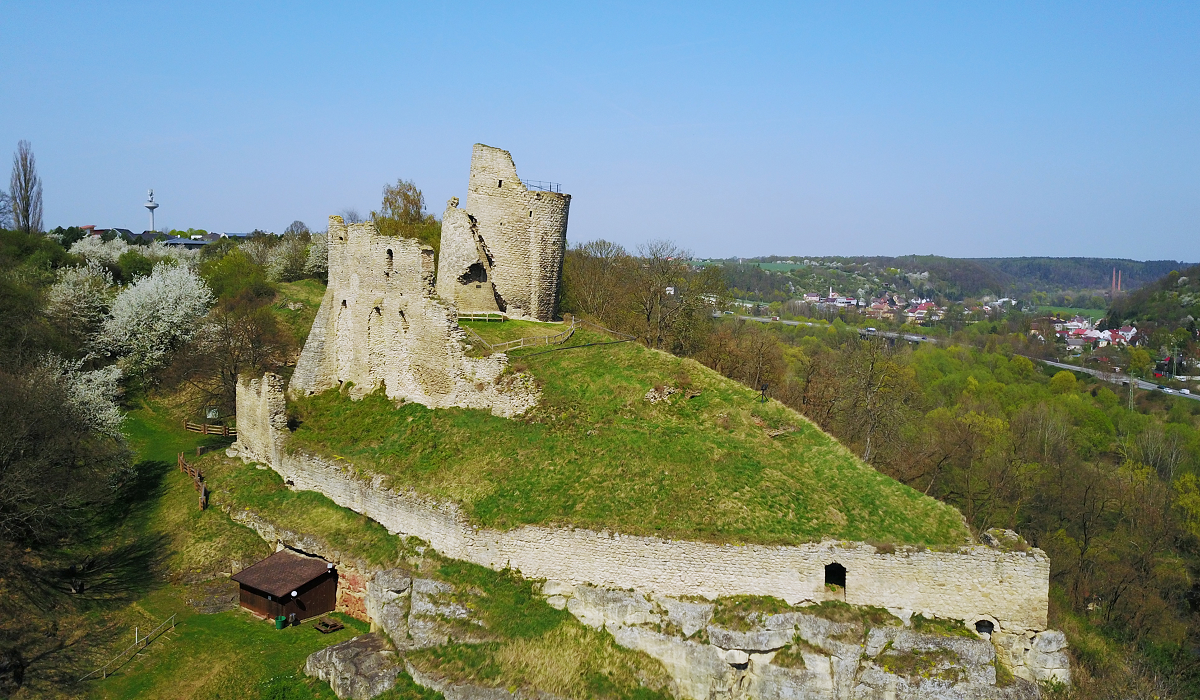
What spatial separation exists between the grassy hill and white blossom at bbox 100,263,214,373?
21.1 meters

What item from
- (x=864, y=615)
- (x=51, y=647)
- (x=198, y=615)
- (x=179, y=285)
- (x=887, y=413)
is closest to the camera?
(x=864, y=615)

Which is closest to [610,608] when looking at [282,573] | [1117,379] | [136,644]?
[282,573]

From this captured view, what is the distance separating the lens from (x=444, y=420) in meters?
22.9

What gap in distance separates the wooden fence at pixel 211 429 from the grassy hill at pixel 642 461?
784 centimetres

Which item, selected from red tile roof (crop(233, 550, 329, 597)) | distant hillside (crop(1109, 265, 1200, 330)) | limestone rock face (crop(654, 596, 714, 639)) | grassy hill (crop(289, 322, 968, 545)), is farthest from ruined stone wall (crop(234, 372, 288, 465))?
distant hillside (crop(1109, 265, 1200, 330))

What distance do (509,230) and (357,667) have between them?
1542 centimetres

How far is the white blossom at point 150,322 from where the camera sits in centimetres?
4100

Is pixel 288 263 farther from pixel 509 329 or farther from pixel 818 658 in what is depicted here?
pixel 818 658

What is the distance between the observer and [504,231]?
1097 inches

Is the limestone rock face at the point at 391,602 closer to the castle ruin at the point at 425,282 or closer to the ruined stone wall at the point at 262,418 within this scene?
the castle ruin at the point at 425,282

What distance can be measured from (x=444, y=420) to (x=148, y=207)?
114096 mm

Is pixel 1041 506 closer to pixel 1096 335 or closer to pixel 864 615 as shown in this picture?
pixel 864 615

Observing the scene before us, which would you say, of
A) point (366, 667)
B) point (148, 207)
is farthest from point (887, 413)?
point (148, 207)

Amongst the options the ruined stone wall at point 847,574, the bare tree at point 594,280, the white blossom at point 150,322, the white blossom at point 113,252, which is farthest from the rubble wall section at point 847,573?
the white blossom at point 113,252
